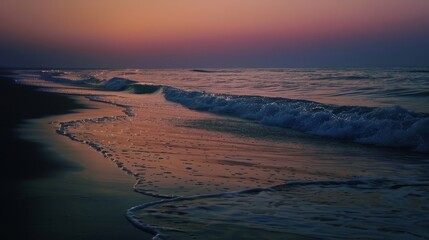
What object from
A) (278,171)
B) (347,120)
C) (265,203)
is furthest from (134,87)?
(265,203)

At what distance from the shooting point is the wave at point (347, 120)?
11.2 metres

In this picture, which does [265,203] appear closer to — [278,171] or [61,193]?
[278,171]

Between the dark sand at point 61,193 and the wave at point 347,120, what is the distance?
273 inches

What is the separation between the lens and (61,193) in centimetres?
596

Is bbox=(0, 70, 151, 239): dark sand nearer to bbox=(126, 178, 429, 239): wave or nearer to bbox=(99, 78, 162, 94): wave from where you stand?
bbox=(126, 178, 429, 239): wave

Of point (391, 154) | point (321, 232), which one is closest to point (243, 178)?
point (321, 232)

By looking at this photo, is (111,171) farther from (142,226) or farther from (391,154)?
(391,154)

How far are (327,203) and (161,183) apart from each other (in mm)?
2370

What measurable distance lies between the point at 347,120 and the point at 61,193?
9.49m

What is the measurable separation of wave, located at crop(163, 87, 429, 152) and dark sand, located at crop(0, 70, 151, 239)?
22.8ft

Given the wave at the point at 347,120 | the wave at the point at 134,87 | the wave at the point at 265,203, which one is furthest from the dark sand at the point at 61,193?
the wave at the point at 134,87

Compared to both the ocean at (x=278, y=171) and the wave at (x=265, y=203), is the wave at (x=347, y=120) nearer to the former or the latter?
the ocean at (x=278, y=171)

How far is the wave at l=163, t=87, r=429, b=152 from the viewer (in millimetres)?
11219

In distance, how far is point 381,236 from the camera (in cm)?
458
